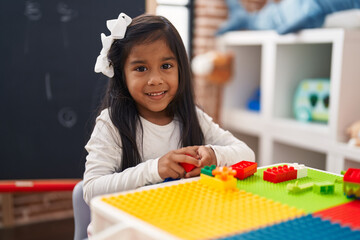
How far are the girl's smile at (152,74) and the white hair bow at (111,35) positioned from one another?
0.05 metres

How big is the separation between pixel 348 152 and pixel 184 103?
35.5 inches

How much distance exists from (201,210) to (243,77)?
1.92m

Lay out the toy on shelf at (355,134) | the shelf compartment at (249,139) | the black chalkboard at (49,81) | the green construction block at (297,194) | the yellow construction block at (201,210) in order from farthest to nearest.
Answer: the shelf compartment at (249,139), the toy on shelf at (355,134), the black chalkboard at (49,81), the green construction block at (297,194), the yellow construction block at (201,210)

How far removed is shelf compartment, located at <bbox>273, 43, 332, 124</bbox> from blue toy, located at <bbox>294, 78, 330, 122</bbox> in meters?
0.06

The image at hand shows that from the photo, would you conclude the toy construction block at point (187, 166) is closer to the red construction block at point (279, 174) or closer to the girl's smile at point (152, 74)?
the red construction block at point (279, 174)

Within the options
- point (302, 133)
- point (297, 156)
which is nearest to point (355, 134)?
point (302, 133)

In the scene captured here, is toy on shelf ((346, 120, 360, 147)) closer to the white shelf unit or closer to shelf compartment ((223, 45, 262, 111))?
the white shelf unit

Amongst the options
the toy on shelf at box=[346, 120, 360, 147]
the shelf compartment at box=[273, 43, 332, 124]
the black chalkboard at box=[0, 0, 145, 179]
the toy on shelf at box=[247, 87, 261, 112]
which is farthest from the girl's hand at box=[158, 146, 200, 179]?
the toy on shelf at box=[247, 87, 261, 112]

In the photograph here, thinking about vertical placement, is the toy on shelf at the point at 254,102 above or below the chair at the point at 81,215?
above

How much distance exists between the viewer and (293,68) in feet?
6.93

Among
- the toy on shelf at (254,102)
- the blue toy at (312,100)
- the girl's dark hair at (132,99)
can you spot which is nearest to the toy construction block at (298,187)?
the girl's dark hair at (132,99)

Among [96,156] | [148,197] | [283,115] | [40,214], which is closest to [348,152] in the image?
[283,115]

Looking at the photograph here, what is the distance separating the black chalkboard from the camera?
1438mm

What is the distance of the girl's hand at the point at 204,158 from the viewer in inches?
31.3
